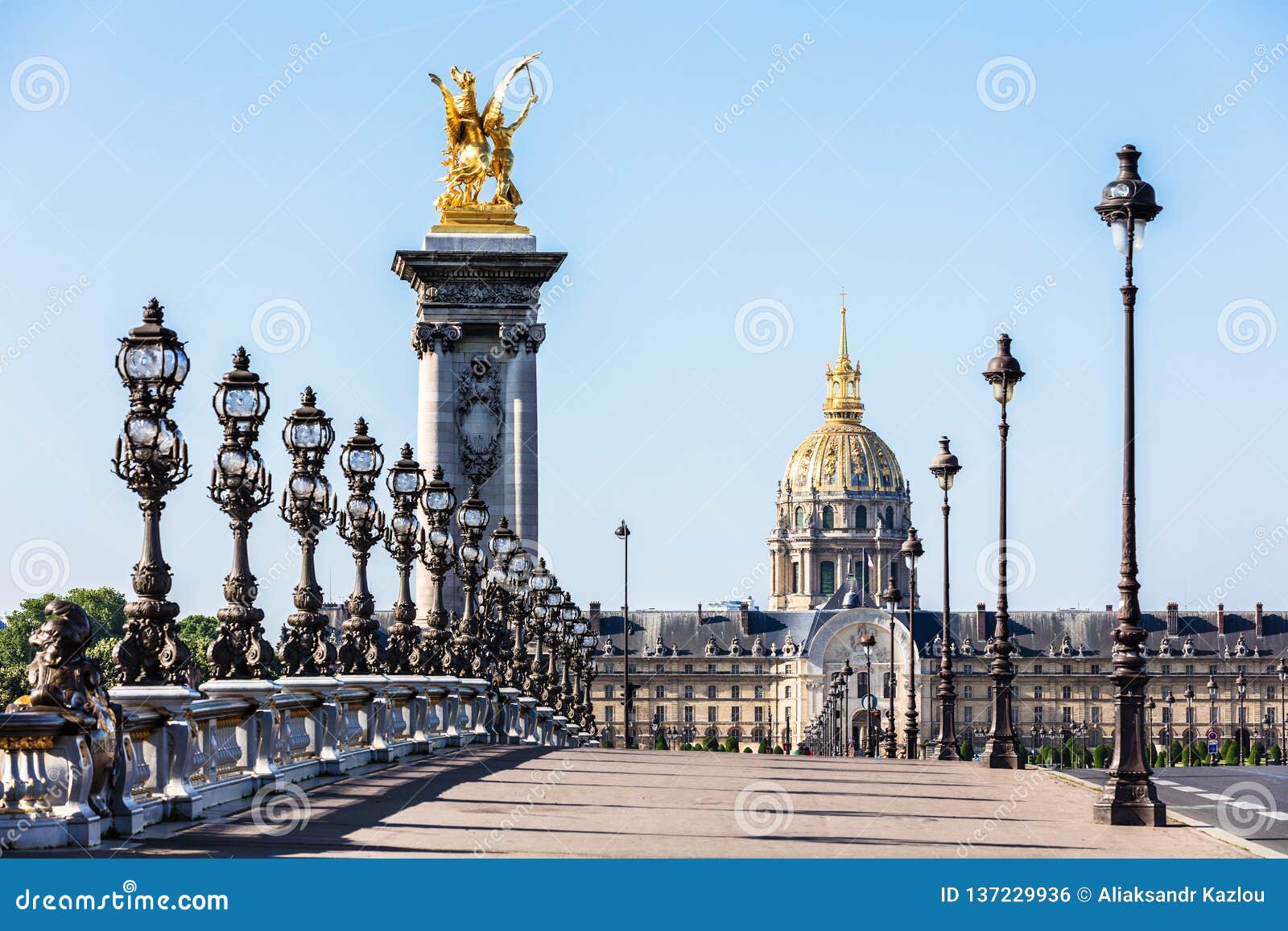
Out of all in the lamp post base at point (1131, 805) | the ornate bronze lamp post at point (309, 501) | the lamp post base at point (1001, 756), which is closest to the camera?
the lamp post base at point (1131, 805)

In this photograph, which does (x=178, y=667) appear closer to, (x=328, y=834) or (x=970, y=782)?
(x=328, y=834)

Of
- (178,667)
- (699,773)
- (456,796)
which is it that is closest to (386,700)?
(699,773)

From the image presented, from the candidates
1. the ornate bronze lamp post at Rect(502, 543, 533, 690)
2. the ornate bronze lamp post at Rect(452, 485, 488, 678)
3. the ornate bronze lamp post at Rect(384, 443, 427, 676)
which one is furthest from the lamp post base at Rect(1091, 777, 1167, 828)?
the ornate bronze lamp post at Rect(502, 543, 533, 690)

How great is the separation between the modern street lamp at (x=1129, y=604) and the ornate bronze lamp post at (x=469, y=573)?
18336 millimetres

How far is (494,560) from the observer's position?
47875 millimetres

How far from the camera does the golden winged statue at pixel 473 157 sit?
69.8m

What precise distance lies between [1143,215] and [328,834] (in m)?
12.0

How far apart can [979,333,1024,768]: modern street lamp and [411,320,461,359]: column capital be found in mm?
30228

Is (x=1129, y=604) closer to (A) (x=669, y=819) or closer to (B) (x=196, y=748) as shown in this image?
(A) (x=669, y=819)

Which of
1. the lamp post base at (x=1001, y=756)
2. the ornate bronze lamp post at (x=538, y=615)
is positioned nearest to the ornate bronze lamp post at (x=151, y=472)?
the lamp post base at (x=1001, y=756)

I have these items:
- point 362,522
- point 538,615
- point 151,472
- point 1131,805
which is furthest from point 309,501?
point 538,615

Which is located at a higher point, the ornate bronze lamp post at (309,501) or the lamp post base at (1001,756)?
the ornate bronze lamp post at (309,501)

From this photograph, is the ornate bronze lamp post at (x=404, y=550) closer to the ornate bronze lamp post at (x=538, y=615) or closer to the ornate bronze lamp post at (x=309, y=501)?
the ornate bronze lamp post at (x=309, y=501)

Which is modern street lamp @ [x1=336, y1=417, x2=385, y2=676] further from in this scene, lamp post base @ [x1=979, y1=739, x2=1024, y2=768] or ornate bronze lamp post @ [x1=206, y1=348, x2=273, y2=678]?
lamp post base @ [x1=979, y1=739, x2=1024, y2=768]
